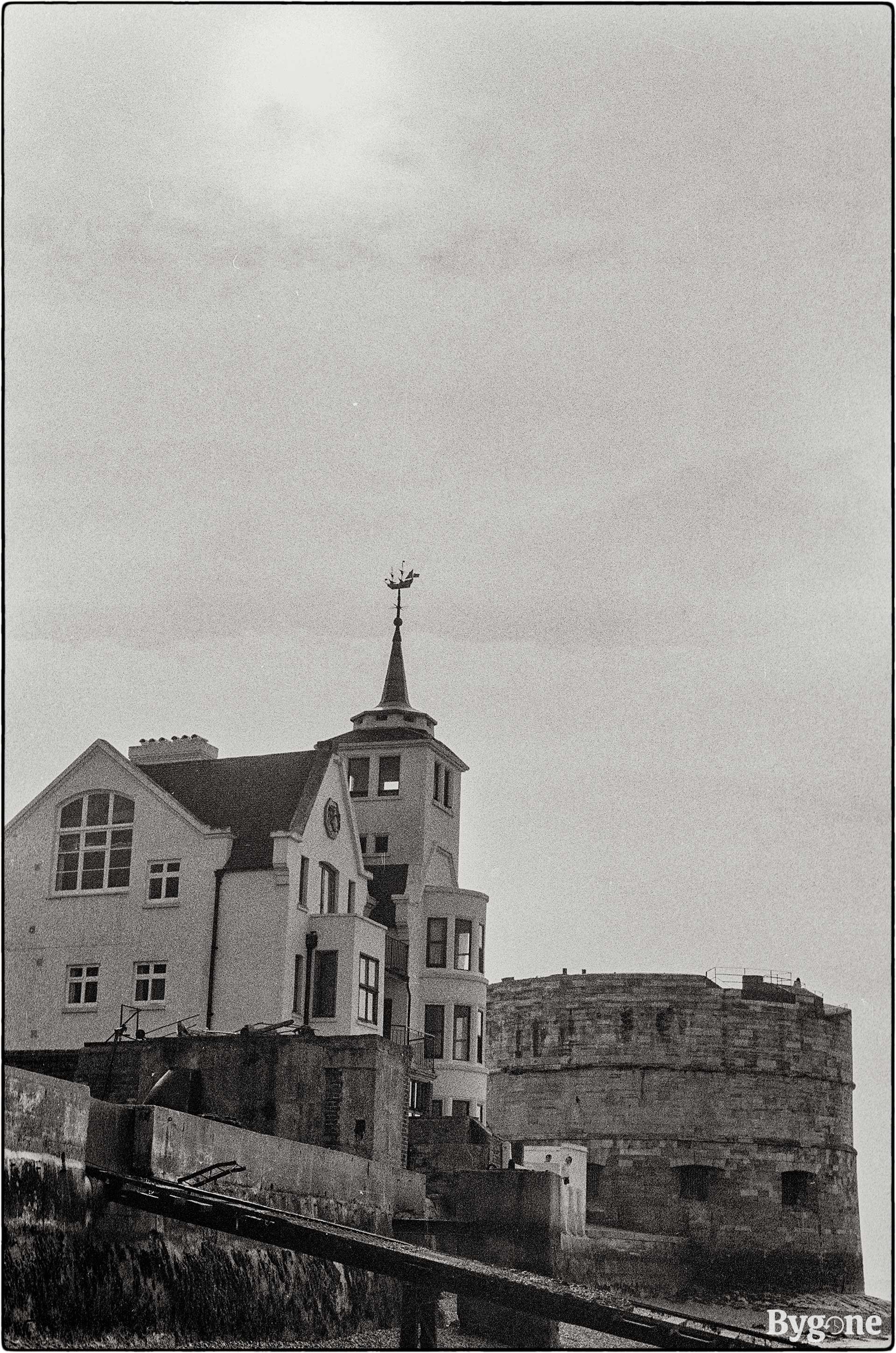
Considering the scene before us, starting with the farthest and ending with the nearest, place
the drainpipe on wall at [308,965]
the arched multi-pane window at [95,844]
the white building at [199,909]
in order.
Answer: the arched multi-pane window at [95,844] < the drainpipe on wall at [308,965] < the white building at [199,909]

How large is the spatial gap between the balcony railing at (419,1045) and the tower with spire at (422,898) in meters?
0.03

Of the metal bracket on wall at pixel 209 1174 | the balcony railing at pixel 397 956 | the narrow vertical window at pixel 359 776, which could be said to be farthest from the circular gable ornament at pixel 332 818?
the metal bracket on wall at pixel 209 1174

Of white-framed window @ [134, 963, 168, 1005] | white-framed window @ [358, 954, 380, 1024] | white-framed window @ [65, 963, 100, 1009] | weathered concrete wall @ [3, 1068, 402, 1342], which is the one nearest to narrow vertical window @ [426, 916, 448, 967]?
white-framed window @ [358, 954, 380, 1024]

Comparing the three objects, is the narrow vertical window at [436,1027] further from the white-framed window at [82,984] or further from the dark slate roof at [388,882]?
the white-framed window at [82,984]

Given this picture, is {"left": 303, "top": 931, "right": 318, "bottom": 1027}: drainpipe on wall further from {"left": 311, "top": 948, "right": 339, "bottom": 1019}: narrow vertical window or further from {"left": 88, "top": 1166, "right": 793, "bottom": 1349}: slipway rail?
{"left": 88, "top": 1166, "right": 793, "bottom": 1349}: slipway rail

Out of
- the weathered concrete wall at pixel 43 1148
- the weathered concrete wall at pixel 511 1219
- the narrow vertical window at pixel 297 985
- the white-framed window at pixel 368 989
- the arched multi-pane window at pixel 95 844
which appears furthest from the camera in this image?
the white-framed window at pixel 368 989

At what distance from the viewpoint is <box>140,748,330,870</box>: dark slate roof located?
99.5ft

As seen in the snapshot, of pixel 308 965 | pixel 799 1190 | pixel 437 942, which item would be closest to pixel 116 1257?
pixel 308 965

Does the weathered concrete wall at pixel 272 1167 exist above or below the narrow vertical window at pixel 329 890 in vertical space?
below

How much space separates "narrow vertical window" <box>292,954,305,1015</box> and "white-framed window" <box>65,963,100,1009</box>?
11.1 feet

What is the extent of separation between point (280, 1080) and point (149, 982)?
5092 mm

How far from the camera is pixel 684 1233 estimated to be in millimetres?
44094

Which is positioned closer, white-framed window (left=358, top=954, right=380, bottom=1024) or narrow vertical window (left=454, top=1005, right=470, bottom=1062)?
white-framed window (left=358, top=954, right=380, bottom=1024)

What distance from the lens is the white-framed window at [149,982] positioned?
1156 inches
